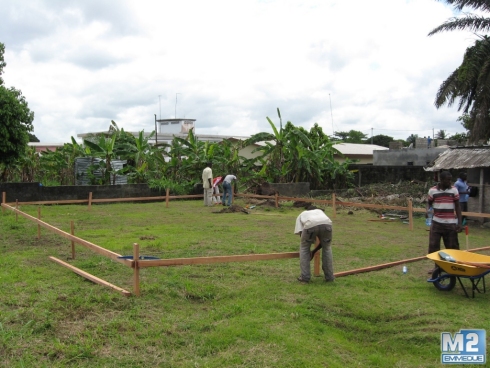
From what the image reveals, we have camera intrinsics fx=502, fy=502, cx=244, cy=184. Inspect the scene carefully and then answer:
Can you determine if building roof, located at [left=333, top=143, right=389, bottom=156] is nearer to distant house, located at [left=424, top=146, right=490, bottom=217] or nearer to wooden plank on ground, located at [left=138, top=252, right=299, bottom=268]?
distant house, located at [left=424, top=146, right=490, bottom=217]

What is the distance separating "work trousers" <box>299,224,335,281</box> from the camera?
295 inches

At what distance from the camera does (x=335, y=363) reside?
4875 millimetres

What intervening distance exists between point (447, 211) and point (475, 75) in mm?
11904

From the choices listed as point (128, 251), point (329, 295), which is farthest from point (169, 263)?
point (128, 251)

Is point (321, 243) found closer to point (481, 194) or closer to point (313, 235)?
point (313, 235)

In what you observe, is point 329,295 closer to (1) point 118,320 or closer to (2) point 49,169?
(1) point 118,320

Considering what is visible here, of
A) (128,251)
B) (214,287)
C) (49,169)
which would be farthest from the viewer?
(49,169)

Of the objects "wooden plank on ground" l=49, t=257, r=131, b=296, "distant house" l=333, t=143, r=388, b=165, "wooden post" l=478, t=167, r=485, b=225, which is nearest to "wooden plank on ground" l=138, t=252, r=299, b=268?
"wooden plank on ground" l=49, t=257, r=131, b=296

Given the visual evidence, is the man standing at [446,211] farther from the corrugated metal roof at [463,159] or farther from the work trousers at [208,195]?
the work trousers at [208,195]

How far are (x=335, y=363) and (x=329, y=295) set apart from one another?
2081 millimetres

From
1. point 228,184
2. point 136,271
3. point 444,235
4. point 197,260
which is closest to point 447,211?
point 444,235

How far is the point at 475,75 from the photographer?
17.9 metres

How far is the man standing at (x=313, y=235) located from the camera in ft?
24.5

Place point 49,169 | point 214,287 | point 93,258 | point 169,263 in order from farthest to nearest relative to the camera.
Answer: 1. point 49,169
2. point 93,258
3. point 214,287
4. point 169,263
